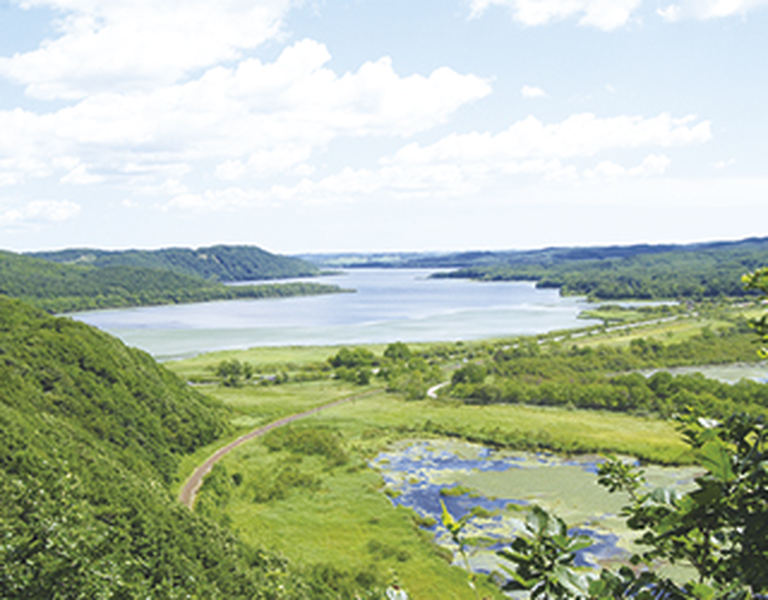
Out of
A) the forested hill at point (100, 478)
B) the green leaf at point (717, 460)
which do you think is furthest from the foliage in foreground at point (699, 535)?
the forested hill at point (100, 478)

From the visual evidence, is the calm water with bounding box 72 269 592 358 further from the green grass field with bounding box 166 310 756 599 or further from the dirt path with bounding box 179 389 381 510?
the dirt path with bounding box 179 389 381 510

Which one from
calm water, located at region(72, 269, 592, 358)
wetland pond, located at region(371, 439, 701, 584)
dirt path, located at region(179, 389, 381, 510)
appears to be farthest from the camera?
calm water, located at region(72, 269, 592, 358)

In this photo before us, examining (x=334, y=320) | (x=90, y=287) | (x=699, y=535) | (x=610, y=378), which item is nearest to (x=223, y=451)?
(x=610, y=378)

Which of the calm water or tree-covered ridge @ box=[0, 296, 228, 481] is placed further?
the calm water

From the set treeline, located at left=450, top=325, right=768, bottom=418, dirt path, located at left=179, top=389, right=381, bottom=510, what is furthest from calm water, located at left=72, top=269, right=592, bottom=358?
dirt path, located at left=179, top=389, right=381, bottom=510

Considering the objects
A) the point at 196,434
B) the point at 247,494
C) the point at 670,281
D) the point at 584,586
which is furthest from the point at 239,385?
the point at 670,281

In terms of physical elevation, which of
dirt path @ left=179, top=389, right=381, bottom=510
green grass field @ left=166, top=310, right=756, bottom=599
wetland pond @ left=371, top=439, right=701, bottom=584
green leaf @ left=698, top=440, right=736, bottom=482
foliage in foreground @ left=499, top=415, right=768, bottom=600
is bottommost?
wetland pond @ left=371, top=439, right=701, bottom=584

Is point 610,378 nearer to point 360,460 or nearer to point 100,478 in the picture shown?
point 360,460

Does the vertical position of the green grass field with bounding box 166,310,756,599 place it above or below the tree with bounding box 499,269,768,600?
below

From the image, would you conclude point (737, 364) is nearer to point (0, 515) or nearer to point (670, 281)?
point (0, 515)
